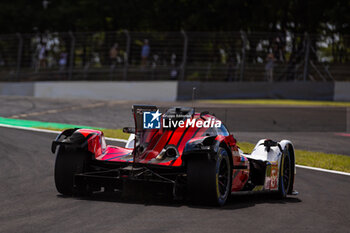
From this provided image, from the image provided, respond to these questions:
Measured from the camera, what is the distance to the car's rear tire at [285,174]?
29.1ft

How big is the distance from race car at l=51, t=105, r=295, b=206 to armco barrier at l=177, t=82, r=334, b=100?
51.8 ft

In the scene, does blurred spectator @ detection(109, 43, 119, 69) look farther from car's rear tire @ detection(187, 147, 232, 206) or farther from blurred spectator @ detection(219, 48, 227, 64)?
car's rear tire @ detection(187, 147, 232, 206)

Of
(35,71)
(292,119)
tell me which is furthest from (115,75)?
(292,119)

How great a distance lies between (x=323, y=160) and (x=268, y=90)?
11.9 meters

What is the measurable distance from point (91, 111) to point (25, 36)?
24.8ft

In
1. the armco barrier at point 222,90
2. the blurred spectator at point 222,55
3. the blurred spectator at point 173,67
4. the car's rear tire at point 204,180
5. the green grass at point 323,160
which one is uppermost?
the blurred spectator at point 222,55

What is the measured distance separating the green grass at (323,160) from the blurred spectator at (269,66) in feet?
33.0

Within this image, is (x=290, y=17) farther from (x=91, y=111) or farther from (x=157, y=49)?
(x=91, y=111)

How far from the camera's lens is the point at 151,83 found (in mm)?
24609

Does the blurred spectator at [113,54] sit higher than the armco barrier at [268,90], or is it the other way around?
the blurred spectator at [113,54]

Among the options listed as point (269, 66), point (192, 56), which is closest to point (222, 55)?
point (192, 56)

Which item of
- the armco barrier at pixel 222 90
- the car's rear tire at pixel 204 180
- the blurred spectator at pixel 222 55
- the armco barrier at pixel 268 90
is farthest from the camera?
the armco barrier at pixel 268 90

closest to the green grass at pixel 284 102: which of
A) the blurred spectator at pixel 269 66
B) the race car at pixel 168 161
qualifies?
the blurred spectator at pixel 269 66

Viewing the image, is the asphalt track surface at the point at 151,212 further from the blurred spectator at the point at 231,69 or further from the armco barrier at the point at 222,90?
the armco barrier at the point at 222,90
